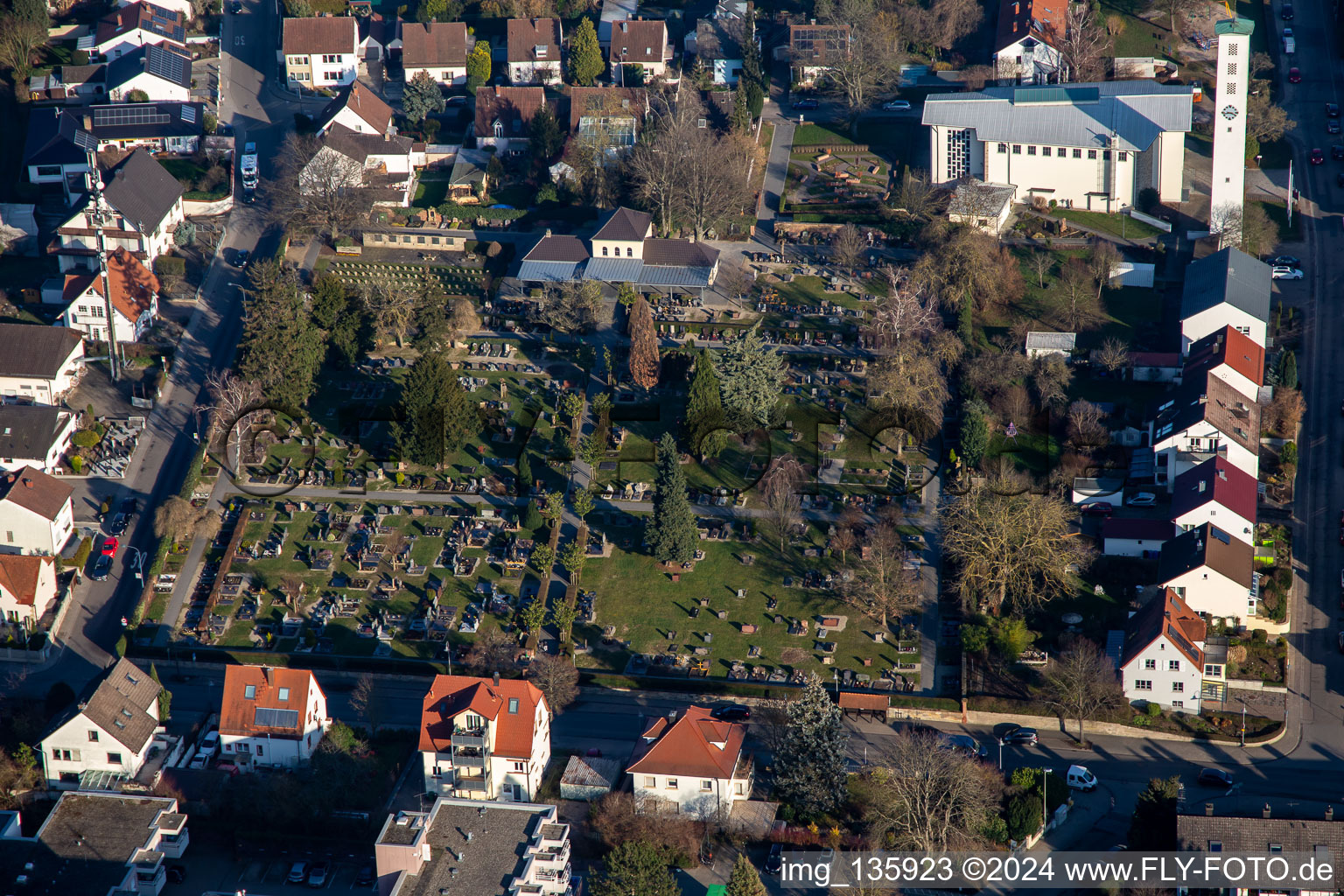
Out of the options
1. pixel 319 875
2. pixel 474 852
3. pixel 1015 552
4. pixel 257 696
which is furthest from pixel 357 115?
pixel 474 852

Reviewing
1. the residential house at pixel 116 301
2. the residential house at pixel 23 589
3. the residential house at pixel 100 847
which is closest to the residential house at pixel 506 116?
the residential house at pixel 116 301

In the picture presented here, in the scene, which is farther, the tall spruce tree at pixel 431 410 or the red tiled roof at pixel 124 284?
the red tiled roof at pixel 124 284

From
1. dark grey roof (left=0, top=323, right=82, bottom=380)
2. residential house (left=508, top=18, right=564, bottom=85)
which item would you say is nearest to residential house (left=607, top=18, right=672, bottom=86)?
residential house (left=508, top=18, right=564, bottom=85)

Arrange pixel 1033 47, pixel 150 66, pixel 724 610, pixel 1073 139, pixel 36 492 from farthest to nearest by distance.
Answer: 1. pixel 150 66
2. pixel 1033 47
3. pixel 1073 139
4. pixel 36 492
5. pixel 724 610

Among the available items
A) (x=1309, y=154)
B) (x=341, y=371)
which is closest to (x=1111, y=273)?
(x=1309, y=154)

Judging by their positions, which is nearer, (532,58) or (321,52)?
(321,52)

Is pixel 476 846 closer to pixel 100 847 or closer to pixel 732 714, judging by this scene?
pixel 732 714

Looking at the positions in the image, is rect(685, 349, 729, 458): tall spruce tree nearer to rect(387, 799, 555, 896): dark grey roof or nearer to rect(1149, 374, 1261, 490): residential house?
rect(1149, 374, 1261, 490): residential house

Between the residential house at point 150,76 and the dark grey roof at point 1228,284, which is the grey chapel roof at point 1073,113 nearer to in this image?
the dark grey roof at point 1228,284
